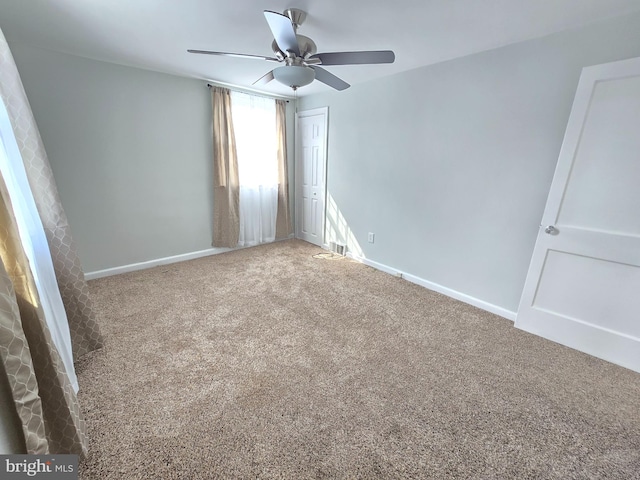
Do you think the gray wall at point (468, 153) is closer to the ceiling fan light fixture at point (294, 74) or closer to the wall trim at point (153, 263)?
the ceiling fan light fixture at point (294, 74)

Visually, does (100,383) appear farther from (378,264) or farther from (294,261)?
(378,264)

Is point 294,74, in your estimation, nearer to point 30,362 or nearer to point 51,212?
point 51,212

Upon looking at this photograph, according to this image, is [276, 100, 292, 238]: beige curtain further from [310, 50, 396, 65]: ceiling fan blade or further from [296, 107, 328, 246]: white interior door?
[310, 50, 396, 65]: ceiling fan blade

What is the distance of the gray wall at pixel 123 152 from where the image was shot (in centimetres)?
264

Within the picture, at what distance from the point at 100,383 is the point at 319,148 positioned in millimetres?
3509

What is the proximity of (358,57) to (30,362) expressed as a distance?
2209mm

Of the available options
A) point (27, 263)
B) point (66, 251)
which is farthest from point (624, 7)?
point (66, 251)

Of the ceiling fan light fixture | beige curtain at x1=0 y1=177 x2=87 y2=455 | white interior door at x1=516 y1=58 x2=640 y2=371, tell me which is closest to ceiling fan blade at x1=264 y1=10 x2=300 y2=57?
the ceiling fan light fixture

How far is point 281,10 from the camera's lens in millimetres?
1793

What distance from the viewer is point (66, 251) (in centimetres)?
172

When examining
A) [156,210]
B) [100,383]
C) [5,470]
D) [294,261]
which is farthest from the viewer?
[294,261]

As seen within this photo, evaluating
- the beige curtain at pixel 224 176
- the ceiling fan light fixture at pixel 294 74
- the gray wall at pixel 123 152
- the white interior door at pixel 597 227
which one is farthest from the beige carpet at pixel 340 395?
the ceiling fan light fixture at pixel 294 74

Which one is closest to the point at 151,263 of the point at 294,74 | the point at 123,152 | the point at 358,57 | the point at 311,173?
the point at 123,152

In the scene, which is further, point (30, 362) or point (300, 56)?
point (300, 56)
